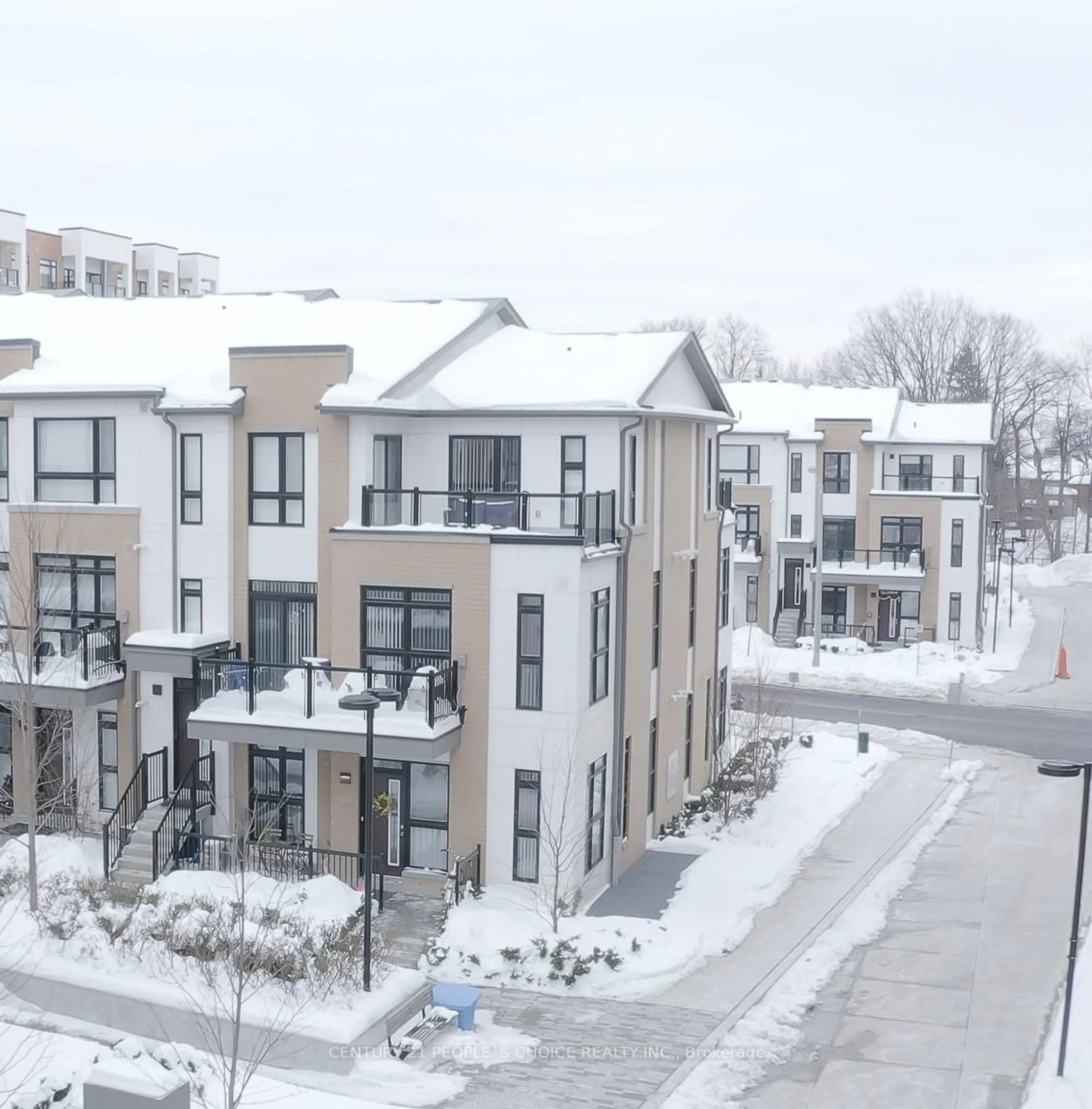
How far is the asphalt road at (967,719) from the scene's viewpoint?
1401 inches

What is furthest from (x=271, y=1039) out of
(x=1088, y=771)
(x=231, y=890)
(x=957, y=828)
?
(x=957, y=828)

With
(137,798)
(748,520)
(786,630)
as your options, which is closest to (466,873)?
(137,798)

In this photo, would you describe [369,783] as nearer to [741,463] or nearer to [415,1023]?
[415,1023]

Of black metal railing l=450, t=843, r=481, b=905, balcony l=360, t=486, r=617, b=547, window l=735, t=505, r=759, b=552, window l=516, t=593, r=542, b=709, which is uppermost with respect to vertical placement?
balcony l=360, t=486, r=617, b=547

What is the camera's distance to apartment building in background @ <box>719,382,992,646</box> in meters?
50.4

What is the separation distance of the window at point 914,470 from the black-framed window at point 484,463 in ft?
104

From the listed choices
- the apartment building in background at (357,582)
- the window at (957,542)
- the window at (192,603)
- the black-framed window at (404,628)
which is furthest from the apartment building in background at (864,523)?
the black-framed window at (404,628)

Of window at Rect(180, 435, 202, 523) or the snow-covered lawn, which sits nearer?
the snow-covered lawn

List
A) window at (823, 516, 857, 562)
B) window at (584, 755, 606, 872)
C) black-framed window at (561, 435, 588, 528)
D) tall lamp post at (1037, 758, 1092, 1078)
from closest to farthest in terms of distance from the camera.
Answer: tall lamp post at (1037, 758, 1092, 1078) → window at (584, 755, 606, 872) → black-framed window at (561, 435, 588, 528) → window at (823, 516, 857, 562)

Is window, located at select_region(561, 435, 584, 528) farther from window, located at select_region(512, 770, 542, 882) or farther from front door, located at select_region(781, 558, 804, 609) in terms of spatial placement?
front door, located at select_region(781, 558, 804, 609)

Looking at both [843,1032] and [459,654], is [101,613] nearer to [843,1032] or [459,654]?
[459,654]

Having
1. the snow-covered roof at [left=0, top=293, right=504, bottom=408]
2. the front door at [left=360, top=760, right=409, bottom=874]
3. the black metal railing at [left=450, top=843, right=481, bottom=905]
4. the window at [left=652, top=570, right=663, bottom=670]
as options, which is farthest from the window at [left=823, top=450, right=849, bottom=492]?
the black metal railing at [left=450, top=843, right=481, bottom=905]

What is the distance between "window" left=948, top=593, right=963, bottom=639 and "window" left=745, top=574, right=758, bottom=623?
7.26 metres

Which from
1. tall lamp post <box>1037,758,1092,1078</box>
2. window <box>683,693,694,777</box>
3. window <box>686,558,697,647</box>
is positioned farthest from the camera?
window <box>683,693,694,777</box>
